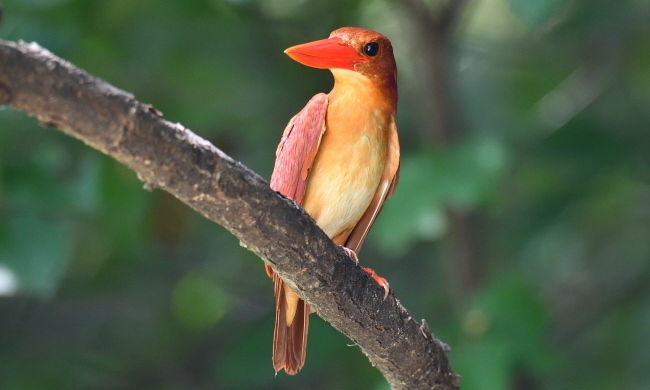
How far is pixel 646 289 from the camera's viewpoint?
537 cm

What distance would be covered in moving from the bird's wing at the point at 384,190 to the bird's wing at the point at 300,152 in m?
0.36

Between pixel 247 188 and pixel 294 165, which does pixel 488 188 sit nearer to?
pixel 294 165

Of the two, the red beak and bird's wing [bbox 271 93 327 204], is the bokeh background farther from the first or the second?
the red beak

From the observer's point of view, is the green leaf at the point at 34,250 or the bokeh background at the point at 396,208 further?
the bokeh background at the point at 396,208

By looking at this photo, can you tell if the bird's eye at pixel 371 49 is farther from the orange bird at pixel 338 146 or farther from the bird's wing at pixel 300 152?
the bird's wing at pixel 300 152

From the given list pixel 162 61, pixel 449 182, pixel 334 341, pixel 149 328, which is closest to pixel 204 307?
pixel 149 328

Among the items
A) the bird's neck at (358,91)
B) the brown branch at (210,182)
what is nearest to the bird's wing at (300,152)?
the bird's neck at (358,91)

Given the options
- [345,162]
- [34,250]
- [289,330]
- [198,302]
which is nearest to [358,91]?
[345,162]

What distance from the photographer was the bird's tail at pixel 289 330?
3459mm

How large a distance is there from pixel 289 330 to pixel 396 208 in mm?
1097

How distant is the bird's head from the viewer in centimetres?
323

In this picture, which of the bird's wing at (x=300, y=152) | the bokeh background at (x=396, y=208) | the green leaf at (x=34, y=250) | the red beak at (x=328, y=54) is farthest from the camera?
the bokeh background at (x=396, y=208)

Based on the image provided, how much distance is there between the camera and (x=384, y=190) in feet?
12.0

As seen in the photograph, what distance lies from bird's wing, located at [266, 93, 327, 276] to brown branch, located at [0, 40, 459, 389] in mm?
588
